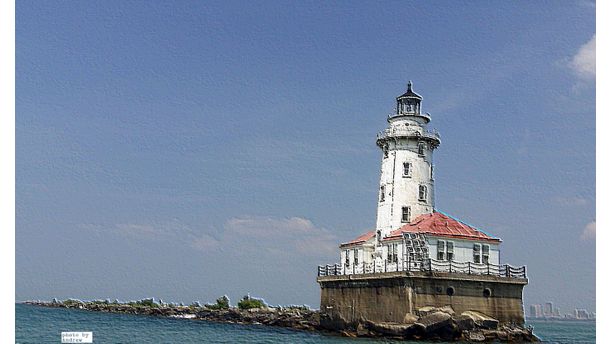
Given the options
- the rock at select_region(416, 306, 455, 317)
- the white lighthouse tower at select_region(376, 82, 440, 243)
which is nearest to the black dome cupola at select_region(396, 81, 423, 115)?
the white lighthouse tower at select_region(376, 82, 440, 243)

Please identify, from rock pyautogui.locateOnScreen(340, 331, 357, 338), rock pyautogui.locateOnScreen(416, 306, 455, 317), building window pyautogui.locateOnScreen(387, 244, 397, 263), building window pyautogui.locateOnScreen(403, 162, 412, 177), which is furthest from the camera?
building window pyautogui.locateOnScreen(403, 162, 412, 177)

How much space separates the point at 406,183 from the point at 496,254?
174 inches

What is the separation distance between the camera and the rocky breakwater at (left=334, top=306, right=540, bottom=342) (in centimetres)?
2128

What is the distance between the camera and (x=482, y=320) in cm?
2206

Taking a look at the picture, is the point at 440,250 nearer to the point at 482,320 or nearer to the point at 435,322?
the point at 482,320

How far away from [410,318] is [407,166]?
22.4 ft

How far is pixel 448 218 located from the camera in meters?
25.0

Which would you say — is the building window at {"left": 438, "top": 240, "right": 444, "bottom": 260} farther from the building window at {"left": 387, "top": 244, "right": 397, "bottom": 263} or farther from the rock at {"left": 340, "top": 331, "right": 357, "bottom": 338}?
the rock at {"left": 340, "top": 331, "right": 357, "bottom": 338}

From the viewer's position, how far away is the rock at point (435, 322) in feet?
69.7

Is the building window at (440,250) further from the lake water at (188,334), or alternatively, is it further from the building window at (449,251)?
Answer: the lake water at (188,334)

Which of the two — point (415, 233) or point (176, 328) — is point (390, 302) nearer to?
point (415, 233)

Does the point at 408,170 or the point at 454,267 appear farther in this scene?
the point at 408,170

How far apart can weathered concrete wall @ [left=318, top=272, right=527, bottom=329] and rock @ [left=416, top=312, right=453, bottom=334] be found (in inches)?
25.3

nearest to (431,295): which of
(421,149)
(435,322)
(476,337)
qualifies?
(435,322)
